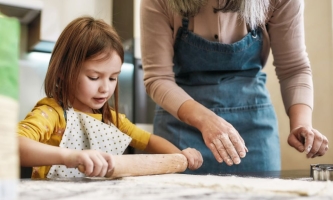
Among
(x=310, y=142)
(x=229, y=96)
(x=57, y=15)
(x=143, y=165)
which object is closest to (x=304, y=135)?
(x=310, y=142)

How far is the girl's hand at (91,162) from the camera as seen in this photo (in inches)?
26.0

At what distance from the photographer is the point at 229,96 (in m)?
1.17

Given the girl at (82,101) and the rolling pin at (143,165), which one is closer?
the rolling pin at (143,165)

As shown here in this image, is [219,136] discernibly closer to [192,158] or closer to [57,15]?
[192,158]

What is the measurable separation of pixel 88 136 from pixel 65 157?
9.8 inches

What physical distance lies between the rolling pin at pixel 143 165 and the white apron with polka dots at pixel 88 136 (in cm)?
20

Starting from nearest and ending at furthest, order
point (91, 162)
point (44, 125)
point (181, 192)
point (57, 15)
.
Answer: point (181, 192) < point (91, 162) < point (44, 125) < point (57, 15)

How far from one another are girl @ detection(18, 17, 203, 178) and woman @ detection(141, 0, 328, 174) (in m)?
0.13

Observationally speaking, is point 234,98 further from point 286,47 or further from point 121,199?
point 121,199

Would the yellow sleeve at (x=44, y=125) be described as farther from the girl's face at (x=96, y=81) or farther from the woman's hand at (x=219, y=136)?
the woman's hand at (x=219, y=136)

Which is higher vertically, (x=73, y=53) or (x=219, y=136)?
(x=73, y=53)

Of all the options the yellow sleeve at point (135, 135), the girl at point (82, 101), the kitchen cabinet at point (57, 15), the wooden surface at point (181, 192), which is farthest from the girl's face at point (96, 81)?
the kitchen cabinet at point (57, 15)

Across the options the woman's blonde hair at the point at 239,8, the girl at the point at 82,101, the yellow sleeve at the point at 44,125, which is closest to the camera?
the yellow sleeve at the point at 44,125

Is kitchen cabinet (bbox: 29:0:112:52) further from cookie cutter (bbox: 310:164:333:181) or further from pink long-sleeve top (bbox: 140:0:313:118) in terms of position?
cookie cutter (bbox: 310:164:333:181)
